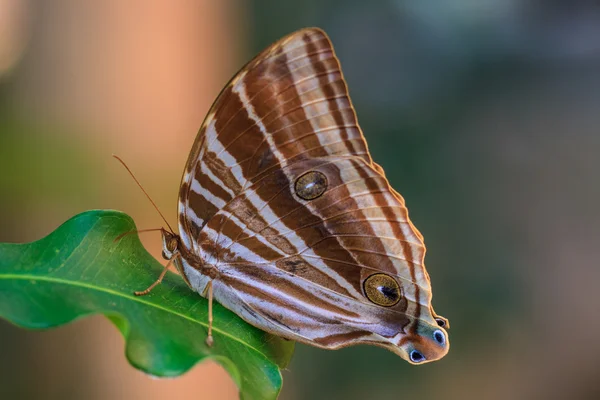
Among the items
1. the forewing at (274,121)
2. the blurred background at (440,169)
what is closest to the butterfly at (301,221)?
the forewing at (274,121)

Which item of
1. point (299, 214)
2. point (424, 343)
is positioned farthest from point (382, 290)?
point (299, 214)

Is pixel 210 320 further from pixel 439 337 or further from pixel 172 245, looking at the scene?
pixel 439 337

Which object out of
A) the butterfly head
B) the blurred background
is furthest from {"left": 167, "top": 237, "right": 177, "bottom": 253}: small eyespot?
the blurred background

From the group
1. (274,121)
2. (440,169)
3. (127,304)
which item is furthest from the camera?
(440,169)

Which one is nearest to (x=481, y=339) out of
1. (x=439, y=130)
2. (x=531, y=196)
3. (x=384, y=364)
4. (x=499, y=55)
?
(x=384, y=364)

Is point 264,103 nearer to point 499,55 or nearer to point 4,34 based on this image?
point 4,34

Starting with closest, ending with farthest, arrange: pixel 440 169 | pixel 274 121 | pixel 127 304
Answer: pixel 127 304
pixel 274 121
pixel 440 169
